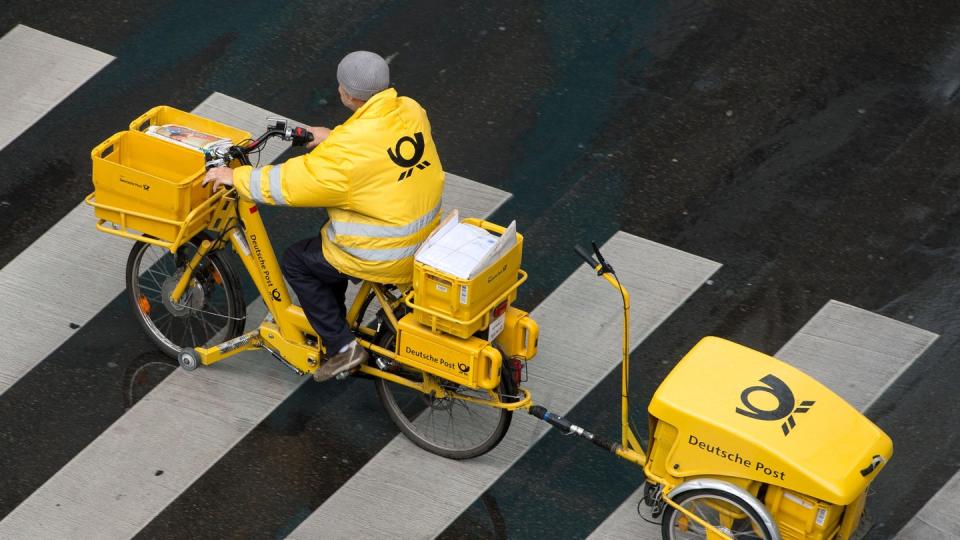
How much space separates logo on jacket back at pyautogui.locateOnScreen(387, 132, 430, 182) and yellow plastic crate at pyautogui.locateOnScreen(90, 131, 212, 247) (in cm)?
129

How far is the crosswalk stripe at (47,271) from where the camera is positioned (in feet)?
31.2

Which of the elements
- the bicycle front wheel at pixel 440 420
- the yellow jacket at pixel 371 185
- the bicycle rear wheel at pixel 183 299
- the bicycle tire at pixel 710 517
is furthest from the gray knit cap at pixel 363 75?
the bicycle tire at pixel 710 517

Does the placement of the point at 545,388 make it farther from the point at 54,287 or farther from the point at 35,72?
the point at 35,72

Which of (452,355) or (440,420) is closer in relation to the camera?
(452,355)

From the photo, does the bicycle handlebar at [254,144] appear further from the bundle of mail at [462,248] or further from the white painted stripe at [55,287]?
the white painted stripe at [55,287]

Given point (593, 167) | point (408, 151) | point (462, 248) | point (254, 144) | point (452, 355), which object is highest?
point (408, 151)

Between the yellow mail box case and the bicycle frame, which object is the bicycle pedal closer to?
the bicycle frame

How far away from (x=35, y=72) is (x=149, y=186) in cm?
366

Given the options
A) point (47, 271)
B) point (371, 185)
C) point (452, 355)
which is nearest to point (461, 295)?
point (452, 355)

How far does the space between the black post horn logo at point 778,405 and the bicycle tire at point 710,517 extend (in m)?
0.41

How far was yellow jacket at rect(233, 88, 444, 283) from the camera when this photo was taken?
7.75m

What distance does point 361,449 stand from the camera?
28.9 ft

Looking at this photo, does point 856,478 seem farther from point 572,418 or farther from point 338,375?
point 338,375

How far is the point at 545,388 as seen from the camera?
9.12 meters
